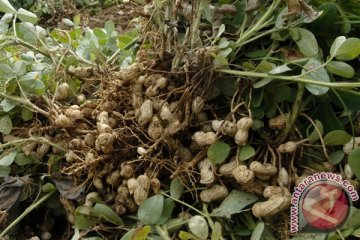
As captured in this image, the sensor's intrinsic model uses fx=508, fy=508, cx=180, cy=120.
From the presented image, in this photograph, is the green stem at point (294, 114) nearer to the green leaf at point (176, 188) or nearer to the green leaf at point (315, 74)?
the green leaf at point (315, 74)

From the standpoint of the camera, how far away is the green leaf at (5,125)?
0.91m

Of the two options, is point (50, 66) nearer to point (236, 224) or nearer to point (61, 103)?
point (61, 103)

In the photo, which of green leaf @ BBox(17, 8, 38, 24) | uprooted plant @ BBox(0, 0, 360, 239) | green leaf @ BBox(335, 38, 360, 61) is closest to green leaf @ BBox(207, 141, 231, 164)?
uprooted plant @ BBox(0, 0, 360, 239)

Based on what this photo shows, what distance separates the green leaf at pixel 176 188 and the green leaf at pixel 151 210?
0.03 m

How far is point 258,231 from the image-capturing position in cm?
70

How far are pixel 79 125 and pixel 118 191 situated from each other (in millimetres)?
138

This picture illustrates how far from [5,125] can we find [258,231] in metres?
0.49

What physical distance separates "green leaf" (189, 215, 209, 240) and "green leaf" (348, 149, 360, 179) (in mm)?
216

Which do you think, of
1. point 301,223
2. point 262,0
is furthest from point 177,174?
point 262,0

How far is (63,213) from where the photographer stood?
89cm

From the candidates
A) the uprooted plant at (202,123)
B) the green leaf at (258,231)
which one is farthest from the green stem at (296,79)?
the green leaf at (258,231)

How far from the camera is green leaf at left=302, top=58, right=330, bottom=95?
71cm

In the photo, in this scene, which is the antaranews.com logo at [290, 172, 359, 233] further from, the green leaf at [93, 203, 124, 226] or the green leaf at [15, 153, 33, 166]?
the green leaf at [15, 153, 33, 166]

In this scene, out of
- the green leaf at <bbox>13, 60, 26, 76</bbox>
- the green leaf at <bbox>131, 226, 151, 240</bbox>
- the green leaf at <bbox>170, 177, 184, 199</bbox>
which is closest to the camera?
the green leaf at <bbox>131, 226, 151, 240</bbox>
